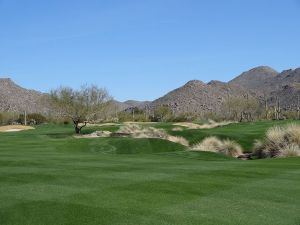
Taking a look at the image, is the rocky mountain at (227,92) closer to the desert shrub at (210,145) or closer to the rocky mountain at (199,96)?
the rocky mountain at (199,96)

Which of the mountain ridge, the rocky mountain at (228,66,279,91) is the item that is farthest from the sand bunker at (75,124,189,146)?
the rocky mountain at (228,66,279,91)

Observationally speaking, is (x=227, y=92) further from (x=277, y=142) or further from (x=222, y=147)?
(x=277, y=142)

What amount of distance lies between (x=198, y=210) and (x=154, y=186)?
2.58 metres

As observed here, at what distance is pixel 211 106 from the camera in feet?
449

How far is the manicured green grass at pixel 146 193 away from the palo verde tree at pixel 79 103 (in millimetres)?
Answer: 33470

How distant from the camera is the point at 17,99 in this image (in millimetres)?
127875

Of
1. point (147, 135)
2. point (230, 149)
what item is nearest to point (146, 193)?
point (230, 149)

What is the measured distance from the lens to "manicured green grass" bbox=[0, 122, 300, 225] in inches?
364

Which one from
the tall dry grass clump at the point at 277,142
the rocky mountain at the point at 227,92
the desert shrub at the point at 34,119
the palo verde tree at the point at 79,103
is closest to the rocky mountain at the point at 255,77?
the rocky mountain at the point at 227,92

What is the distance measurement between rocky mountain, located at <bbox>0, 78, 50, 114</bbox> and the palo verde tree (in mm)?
65713

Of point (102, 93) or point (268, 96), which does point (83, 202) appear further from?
point (268, 96)

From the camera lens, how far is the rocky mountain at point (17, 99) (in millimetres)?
121144

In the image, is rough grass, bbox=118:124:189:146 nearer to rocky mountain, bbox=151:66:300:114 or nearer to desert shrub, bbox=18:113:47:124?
desert shrub, bbox=18:113:47:124

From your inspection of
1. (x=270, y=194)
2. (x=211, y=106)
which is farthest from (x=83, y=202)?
(x=211, y=106)
